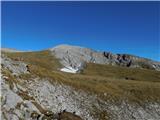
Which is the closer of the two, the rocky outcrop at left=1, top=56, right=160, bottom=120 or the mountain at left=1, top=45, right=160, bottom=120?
the rocky outcrop at left=1, top=56, right=160, bottom=120

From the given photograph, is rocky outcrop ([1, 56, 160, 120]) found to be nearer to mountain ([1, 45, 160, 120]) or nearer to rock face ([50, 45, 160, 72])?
mountain ([1, 45, 160, 120])

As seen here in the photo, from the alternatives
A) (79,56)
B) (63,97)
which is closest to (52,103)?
(63,97)

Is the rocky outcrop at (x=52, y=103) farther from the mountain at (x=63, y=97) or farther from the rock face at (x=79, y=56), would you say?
the rock face at (x=79, y=56)

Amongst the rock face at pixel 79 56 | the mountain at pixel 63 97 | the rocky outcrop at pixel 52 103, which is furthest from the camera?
the rock face at pixel 79 56

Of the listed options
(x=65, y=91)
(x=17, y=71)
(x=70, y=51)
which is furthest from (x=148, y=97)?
(x=70, y=51)

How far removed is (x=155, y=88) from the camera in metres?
76.4

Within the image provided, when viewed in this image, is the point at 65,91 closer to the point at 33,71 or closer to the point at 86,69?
the point at 33,71

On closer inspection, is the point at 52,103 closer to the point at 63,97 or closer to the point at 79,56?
the point at 63,97

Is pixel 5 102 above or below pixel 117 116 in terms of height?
above

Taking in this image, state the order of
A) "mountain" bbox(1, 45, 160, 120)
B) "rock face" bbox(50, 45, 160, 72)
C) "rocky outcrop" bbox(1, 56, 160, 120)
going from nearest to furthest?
1. "rocky outcrop" bbox(1, 56, 160, 120)
2. "mountain" bbox(1, 45, 160, 120)
3. "rock face" bbox(50, 45, 160, 72)

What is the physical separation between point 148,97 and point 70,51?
109599 millimetres

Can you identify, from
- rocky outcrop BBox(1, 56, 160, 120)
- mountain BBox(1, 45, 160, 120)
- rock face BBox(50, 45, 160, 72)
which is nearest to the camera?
rocky outcrop BBox(1, 56, 160, 120)

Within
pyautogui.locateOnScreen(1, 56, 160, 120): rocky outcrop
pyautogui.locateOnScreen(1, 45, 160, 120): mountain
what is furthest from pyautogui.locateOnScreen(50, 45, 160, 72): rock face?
pyautogui.locateOnScreen(1, 56, 160, 120): rocky outcrop

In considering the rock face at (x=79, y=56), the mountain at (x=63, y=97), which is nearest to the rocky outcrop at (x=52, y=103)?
the mountain at (x=63, y=97)
